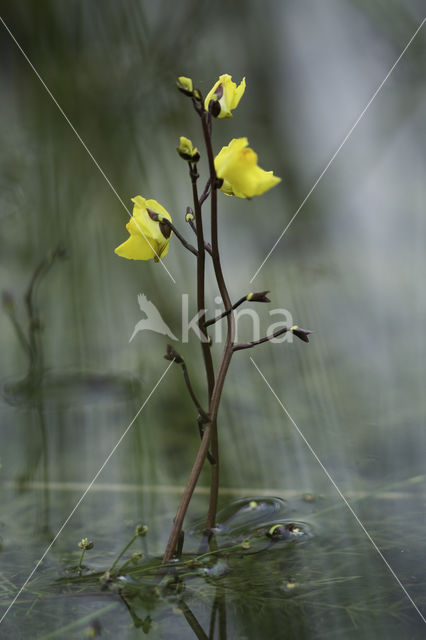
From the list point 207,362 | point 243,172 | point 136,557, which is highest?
point 243,172

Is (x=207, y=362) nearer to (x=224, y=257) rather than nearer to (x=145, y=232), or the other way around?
(x=145, y=232)

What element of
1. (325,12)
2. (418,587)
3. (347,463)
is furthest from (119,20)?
(418,587)

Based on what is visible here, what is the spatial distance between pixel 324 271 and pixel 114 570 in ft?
1.59

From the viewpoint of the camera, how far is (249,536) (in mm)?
457

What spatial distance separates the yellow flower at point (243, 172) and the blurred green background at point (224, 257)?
27cm

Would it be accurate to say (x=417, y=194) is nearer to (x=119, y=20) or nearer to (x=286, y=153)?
(x=286, y=153)

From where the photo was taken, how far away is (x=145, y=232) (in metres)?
0.42

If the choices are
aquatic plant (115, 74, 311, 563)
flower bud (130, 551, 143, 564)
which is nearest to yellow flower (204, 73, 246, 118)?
aquatic plant (115, 74, 311, 563)

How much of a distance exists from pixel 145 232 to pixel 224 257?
1.25 feet

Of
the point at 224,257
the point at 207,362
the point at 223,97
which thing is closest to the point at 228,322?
the point at 207,362

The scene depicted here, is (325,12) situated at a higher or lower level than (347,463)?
higher

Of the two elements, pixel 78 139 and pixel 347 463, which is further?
pixel 78 139

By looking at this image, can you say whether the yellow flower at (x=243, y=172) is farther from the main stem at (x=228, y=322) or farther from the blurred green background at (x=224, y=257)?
the blurred green background at (x=224, y=257)

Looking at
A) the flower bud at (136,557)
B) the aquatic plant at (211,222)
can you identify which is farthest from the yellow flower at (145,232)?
the flower bud at (136,557)
